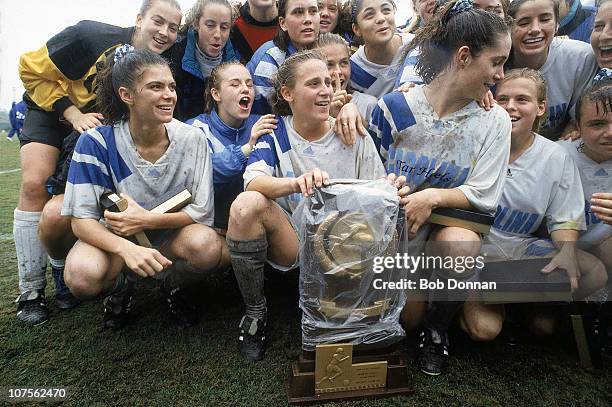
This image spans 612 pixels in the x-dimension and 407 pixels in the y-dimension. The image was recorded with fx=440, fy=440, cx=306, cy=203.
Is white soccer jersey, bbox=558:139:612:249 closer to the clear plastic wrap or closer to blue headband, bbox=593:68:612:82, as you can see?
blue headband, bbox=593:68:612:82

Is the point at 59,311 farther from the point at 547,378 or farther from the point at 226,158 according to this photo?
the point at 547,378

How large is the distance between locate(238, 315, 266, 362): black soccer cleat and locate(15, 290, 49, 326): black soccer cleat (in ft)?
3.54

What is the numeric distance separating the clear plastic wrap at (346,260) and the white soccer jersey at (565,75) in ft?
4.63

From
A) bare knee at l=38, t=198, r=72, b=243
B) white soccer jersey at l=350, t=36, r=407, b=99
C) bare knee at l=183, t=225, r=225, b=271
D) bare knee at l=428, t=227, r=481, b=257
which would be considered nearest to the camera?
bare knee at l=428, t=227, r=481, b=257

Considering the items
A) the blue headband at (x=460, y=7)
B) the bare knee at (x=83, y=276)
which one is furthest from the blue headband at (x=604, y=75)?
the bare knee at (x=83, y=276)

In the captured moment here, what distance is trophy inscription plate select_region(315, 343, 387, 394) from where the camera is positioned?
1623 mm

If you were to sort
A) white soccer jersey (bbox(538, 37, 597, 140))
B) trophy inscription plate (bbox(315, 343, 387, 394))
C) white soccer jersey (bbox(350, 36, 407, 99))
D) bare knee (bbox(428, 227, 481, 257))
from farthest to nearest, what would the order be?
white soccer jersey (bbox(350, 36, 407, 99)) < white soccer jersey (bbox(538, 37, 597, 140)) < bare knee (bbox(428, 227, 481, 257)) < trophy inscription plate (bbox(315, 343, 387, 394))

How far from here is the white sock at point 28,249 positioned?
2324 mm

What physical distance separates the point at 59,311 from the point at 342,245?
5.44 feet

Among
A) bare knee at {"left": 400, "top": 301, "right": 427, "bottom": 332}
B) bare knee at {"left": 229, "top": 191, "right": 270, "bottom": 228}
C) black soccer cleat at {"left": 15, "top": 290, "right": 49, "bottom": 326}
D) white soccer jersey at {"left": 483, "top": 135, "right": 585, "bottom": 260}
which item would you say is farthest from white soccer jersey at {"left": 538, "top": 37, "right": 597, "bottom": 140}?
black soccer cleat at {"left": 15, "top": 290, "right": 49, "bottom": 326}

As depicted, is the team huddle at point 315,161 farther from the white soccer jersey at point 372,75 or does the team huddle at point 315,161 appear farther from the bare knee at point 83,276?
the white soccer jersey at point 372,75

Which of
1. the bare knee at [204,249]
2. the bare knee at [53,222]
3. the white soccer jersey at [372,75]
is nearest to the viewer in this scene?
the bare knee at [204,249]

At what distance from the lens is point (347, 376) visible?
1.66 metres

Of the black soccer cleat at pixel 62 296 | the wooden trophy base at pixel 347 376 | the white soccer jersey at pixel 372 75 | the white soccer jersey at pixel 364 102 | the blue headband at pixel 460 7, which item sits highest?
the blue headband at pixel 460 7
